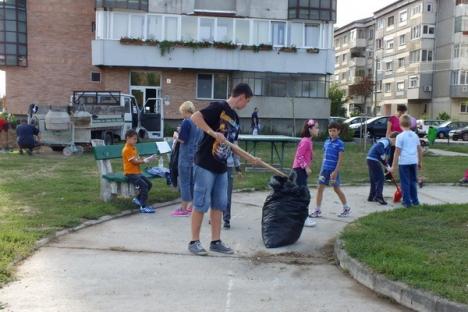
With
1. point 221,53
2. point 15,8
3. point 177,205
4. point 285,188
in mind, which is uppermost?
point 15,8

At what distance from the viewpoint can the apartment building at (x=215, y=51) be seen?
31.0 meters

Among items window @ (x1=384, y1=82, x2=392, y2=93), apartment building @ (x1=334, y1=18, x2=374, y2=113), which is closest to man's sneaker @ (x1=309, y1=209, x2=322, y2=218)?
window @ (x1=384, y1=82, x2=392, y2=93)

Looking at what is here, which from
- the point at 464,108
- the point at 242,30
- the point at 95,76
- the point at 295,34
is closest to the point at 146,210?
the point at 242,30

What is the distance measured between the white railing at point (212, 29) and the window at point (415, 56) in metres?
38.3

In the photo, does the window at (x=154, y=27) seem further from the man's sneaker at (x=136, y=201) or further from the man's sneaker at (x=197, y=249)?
the man's sneaker at (x=197, y=249)

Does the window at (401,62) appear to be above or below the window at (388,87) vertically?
above

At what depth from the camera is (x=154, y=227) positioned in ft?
25.5

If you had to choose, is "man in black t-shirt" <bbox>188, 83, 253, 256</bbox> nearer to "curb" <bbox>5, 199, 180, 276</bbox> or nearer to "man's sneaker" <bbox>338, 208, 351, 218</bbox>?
"curb" <bbox>5, 199, 180, 276</bbox>

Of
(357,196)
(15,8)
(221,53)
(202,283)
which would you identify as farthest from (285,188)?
(15,8)

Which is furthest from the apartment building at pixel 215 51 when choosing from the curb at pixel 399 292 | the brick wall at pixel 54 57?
the curb at pixel 399 292

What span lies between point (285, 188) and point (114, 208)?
3.17 metres

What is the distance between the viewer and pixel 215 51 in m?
31.4

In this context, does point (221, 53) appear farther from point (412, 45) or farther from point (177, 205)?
point (412, 45)

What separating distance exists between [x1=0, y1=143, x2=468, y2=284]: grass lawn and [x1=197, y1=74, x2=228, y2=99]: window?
47.1 feet
